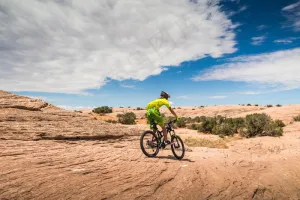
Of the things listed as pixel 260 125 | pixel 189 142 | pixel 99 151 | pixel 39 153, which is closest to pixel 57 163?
pixel 39 153

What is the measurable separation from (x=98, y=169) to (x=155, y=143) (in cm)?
339

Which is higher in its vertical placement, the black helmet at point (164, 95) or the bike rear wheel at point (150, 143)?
the black helmet at point (164, 95)

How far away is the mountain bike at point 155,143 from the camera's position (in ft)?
32.5

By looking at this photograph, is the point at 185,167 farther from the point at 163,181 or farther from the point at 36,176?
the point at 36,176

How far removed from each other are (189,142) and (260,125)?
8.12 m

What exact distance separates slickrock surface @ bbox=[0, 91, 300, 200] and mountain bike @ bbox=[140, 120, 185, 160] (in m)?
0.74

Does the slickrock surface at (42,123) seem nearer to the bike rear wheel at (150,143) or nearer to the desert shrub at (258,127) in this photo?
the bike rear wheel at (150,143)

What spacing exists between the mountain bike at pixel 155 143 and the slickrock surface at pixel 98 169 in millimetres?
745

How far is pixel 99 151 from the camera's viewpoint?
9539 millimetres

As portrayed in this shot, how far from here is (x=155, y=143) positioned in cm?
1006

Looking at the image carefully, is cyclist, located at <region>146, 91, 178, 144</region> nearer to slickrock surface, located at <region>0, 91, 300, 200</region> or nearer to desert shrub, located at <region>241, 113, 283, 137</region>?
slickrock surface, located at <region>0, 91, 300, 200</region>

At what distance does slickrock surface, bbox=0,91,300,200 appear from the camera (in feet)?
18.5

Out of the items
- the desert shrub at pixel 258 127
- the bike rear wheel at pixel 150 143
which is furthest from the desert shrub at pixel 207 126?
the bike rear wheel at pixel 150 143

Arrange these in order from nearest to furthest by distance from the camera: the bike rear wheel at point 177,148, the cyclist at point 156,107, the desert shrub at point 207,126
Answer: the cyclist at point 156,107 < the bike rear wheel at point 177,148 < the desert shrub at point 207,126
